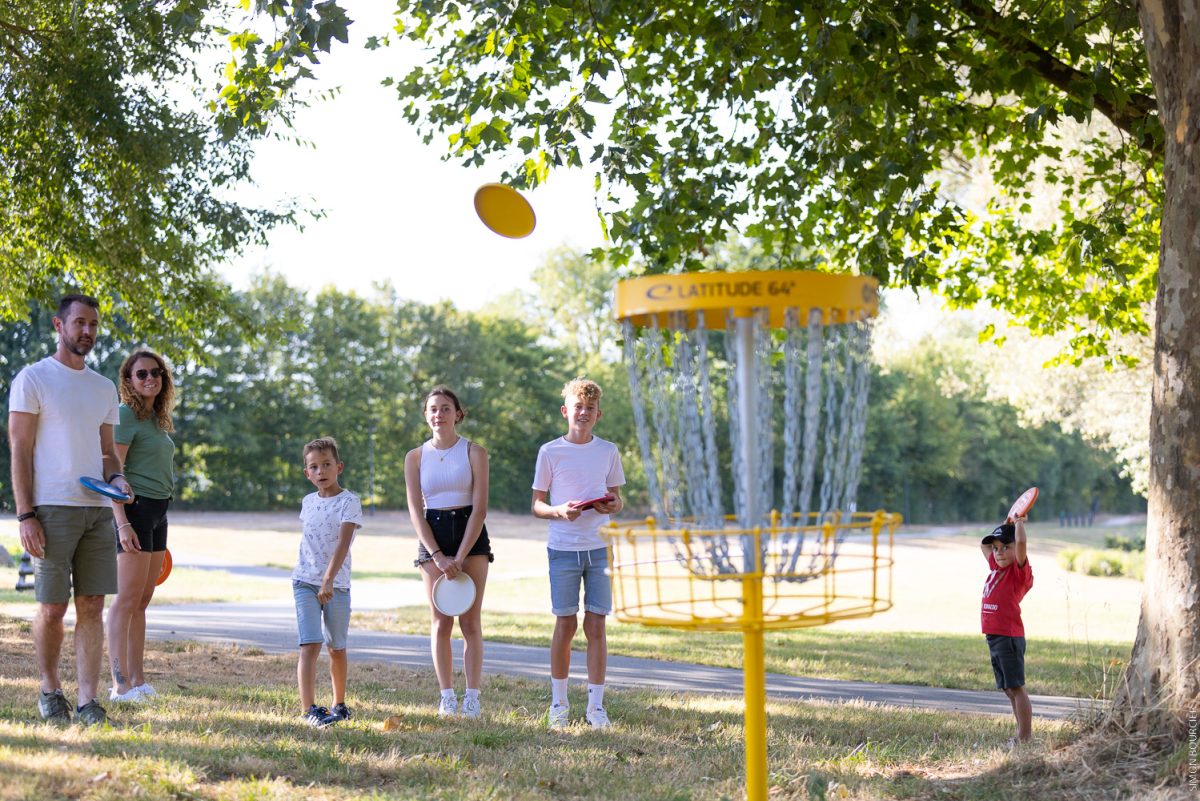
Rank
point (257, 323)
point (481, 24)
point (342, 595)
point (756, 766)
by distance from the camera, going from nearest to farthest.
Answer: point (756, 766) < point (342, 595) < point (481, 24) < point (257, 323)

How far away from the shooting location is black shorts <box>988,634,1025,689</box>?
687cm

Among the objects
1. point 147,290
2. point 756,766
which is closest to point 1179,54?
point 756,766

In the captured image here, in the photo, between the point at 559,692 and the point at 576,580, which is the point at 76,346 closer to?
the point at 576,580

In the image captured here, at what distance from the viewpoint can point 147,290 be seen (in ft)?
43.0

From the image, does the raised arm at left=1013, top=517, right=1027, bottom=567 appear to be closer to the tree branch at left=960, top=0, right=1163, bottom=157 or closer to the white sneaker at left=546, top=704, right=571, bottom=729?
the white sneaker at left=546, top=704, right=571, bottom=729

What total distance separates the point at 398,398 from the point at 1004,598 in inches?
2051

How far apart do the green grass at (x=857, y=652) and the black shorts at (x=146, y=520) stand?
20.1 feet

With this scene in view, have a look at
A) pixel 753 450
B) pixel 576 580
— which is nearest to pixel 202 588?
pixel 576 580

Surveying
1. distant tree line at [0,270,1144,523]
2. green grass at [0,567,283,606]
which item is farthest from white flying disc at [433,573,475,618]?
distant tree line at [0,270,1144,523]

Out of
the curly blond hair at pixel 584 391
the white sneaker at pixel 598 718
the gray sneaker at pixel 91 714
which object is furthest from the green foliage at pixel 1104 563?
the gray sneaker at pixel 91 714

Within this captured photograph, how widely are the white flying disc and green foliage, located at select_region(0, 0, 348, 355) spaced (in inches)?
199

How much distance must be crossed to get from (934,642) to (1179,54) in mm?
10667

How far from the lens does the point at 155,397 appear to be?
7383mm

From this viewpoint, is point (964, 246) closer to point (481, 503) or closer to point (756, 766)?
point (481, 503)
